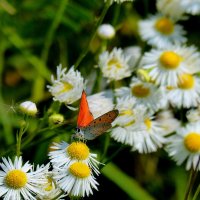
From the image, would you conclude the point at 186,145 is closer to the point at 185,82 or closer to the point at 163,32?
the point at 185,82

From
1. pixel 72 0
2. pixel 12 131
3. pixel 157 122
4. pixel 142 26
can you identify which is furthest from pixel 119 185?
pixel 72 0

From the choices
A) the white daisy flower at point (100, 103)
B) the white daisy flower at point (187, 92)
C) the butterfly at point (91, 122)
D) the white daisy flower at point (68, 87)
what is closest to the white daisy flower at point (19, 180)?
the butterfly at point (91, 122)

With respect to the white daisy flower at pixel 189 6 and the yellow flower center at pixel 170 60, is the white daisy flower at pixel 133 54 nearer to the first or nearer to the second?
the yellow flower center at pixel 170 60

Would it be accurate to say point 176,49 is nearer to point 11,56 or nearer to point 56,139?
point 56,139

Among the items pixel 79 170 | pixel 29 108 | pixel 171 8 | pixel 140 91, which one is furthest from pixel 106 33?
pixel 79 170

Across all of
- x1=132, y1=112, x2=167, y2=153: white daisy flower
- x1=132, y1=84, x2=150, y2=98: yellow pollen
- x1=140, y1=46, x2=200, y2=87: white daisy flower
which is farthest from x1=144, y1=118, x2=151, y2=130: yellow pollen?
x1=140, y1=46, x2=200, y2=87: white daisy flower

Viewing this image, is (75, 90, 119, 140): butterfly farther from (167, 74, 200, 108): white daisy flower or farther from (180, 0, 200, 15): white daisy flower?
(180, 0, 200, 15): white daisy flower

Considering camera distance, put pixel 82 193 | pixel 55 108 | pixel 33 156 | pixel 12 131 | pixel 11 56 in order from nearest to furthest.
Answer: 1. pixel 82 193
2. pixel 55 108
3. pixel 33 156
4. pixel 12 131
5. pixel 11 56
